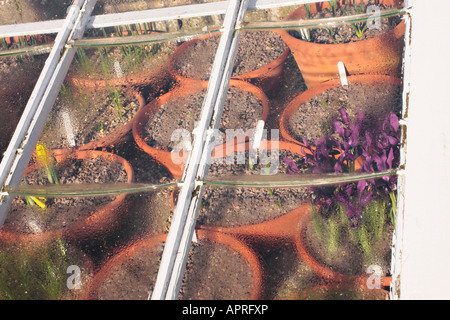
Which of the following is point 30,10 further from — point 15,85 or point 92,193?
point 92,193

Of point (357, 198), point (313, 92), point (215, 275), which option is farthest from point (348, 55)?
point (215, 275)

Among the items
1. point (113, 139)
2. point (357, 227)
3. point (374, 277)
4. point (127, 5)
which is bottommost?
point (374, 277)

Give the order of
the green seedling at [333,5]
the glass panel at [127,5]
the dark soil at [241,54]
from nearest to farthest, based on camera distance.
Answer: the dark soil at [241,54], the green seedling at [333,5], the glass panel at [127,5]

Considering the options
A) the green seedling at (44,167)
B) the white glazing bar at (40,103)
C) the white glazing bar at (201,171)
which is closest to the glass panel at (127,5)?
the white glazing bar at (40,103)

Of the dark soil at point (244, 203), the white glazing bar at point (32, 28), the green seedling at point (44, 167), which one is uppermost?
the white glazing bar at point (32, 28)

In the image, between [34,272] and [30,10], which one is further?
[30,10]

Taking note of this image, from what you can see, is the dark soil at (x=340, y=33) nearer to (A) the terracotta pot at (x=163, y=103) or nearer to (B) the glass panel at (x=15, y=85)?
(A) the terracotta pot at (x=163, y=103)
